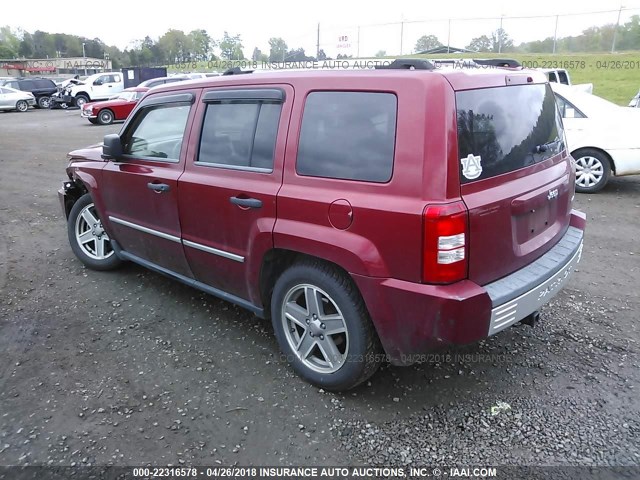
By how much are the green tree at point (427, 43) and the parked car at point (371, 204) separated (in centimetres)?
2224

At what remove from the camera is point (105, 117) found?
20234 mm

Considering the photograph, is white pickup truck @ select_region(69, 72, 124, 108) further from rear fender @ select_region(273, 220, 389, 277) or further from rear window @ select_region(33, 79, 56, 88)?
rear fender @ select_region(273, 220, 389, 277)

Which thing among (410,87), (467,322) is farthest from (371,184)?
(467,322)

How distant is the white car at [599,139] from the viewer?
24.2 feet

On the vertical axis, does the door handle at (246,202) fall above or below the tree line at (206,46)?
below

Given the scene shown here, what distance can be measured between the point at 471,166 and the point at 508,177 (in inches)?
13.4

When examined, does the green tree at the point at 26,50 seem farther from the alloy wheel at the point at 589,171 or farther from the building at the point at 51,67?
the alloy wheel at the point at 589,171

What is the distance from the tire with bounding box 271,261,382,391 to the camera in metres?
2.85

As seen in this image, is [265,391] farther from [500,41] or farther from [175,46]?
[175,46]

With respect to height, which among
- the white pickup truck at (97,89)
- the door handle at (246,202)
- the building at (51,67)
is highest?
the building at (51,67)

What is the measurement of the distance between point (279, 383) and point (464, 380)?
116 cm

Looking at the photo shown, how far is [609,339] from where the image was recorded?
3.65 m

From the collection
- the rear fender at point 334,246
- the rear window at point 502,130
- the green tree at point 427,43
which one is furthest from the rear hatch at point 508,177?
the green tree at point 427,43

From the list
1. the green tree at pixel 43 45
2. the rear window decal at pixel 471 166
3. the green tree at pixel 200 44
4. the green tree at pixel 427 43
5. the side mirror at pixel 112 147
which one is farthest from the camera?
the green tree at pixel 43 45
